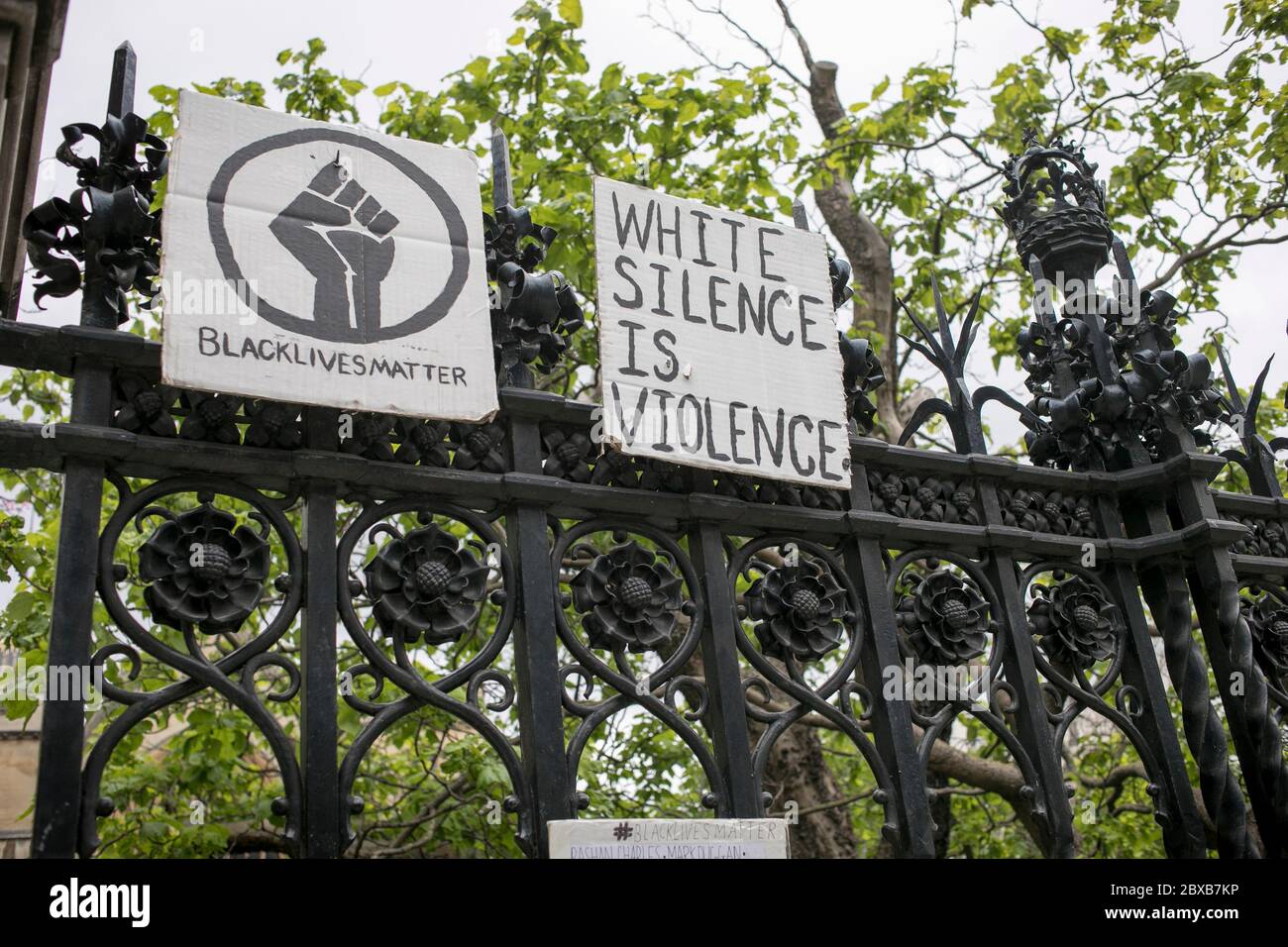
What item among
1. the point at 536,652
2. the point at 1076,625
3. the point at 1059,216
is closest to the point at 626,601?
the point at 536,652

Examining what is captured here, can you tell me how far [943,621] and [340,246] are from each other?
257cm

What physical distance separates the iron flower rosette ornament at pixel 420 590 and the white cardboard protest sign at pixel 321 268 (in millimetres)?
442

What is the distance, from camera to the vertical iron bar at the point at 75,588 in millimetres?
3398

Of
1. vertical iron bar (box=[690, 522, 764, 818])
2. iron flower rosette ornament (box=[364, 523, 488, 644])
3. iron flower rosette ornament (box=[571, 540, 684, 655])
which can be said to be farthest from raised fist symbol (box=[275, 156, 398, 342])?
vertical iron bar (box=[690, 522, 764, 818])

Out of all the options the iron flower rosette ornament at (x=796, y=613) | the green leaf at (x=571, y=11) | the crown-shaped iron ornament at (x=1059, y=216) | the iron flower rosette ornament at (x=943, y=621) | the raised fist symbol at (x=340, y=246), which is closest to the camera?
the raised fist symbol at (x=340, y=246)

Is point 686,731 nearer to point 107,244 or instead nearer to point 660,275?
point 660,275

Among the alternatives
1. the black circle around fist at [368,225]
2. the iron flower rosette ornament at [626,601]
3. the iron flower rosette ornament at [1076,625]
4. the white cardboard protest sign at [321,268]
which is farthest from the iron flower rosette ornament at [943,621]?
the black circle around fist at [368,225]

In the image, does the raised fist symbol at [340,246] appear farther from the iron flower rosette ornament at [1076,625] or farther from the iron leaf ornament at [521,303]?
the iron flower rosette ornament at [1076,625]

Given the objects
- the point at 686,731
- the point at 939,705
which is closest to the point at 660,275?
the point at 686,731

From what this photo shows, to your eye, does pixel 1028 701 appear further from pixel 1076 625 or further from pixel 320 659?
pixel 320 659

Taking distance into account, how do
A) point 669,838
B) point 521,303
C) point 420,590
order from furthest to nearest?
1. point 521,303
2. point 420,590
3. point 669,838

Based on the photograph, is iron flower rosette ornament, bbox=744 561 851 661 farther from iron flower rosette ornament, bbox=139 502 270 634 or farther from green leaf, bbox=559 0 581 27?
green leaf, bbox=559 0 581 27

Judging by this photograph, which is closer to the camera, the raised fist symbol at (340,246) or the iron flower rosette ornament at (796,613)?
the raised fist symbol at (340,246)

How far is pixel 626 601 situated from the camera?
4.38m
